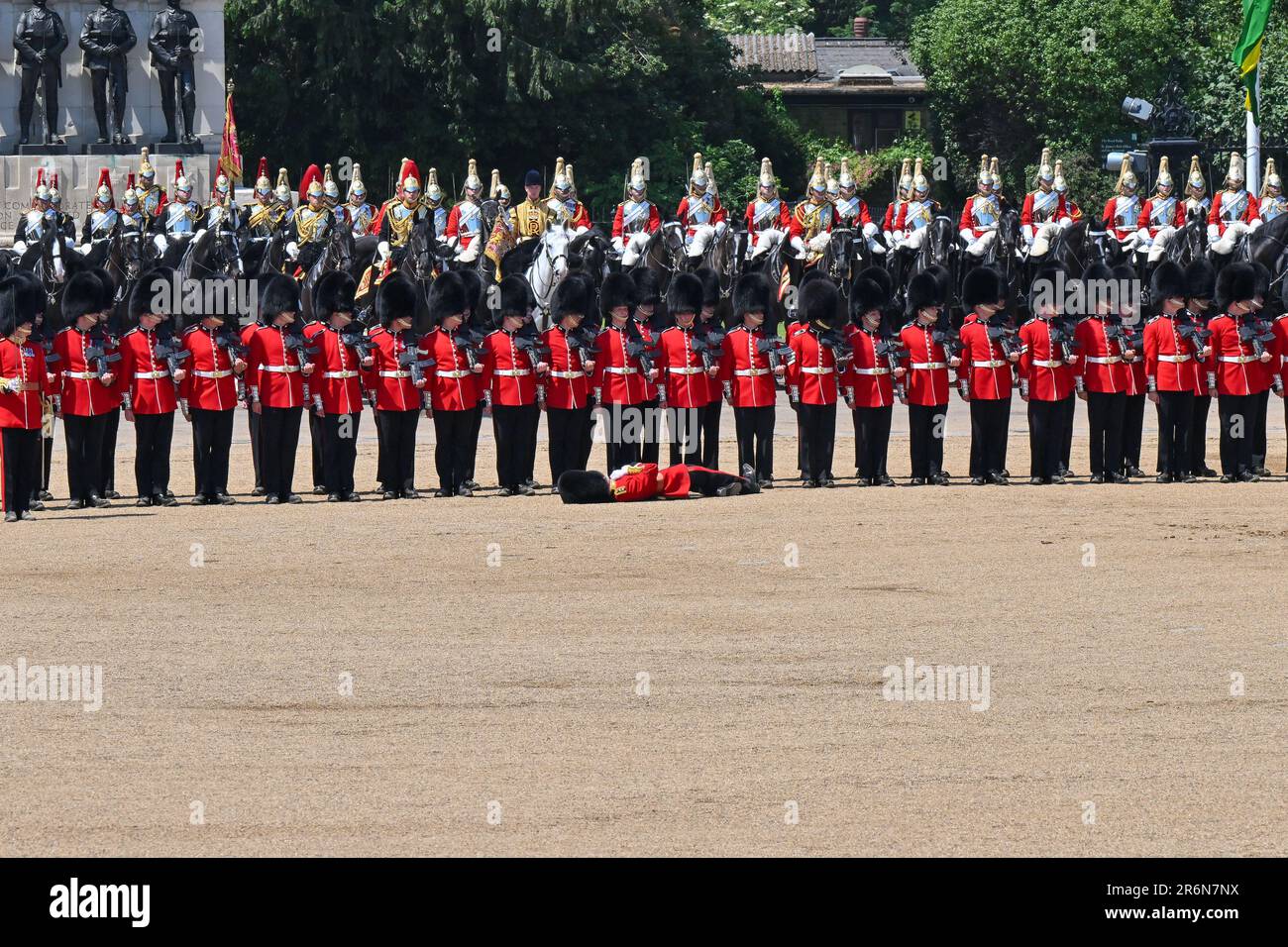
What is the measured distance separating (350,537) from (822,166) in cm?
1034

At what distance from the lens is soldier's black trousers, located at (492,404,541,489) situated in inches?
633

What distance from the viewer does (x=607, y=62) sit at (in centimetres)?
4056

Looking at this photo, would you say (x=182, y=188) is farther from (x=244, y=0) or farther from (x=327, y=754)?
(x=327, y=754)

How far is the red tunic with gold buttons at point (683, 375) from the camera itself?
16172mm

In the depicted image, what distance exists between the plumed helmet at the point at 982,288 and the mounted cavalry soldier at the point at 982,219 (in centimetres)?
636

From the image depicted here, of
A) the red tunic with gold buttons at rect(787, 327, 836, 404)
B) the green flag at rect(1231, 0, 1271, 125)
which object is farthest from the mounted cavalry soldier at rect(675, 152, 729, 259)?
the green flag at rect(1231, 0, 1271, 125)

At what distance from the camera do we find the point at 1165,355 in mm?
16438

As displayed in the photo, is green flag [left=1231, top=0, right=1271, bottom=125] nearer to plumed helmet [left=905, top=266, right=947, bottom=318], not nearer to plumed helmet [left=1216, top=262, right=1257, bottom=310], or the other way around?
plumed helmet [left=1216, top=262, right=1257, bottom=310]

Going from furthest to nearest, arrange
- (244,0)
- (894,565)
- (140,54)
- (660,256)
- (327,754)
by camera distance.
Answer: (244,0)
(140,54)
(660,256)
(894,565)
(327,754)

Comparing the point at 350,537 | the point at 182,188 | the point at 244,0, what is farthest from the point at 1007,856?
A: the point at 244,0

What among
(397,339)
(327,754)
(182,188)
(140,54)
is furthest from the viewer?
(140,54)

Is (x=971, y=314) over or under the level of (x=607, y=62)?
under

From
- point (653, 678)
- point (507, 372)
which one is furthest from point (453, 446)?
point (653, 678)

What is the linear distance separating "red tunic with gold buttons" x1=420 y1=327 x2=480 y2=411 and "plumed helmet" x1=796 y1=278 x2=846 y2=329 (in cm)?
236
